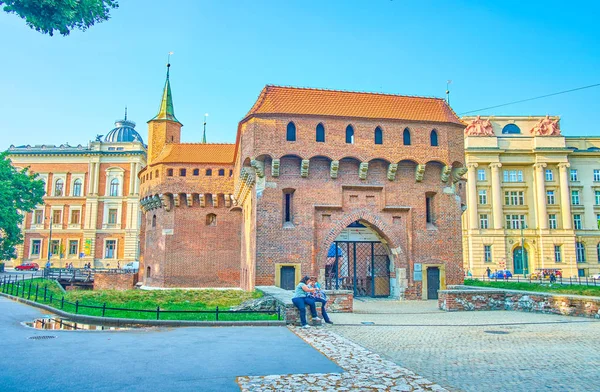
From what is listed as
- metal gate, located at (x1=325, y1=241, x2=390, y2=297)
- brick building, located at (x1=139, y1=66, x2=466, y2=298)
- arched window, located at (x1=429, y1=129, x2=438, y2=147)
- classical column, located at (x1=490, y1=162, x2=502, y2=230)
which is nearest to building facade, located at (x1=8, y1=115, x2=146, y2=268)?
brick building, located at (x1=139, y1=66, x2=466, y2=298)

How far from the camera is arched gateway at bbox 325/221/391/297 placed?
2545 centimetres

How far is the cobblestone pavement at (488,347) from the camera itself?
733 centimetres

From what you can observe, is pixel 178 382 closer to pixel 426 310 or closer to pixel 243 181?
pixel 426 310

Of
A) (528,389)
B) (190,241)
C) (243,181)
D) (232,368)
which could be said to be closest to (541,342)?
(528,389)

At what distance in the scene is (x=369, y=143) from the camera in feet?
79.8

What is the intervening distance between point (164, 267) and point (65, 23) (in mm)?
26597

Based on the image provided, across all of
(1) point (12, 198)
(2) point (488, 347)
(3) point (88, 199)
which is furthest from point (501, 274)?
(3) point (88, 199)

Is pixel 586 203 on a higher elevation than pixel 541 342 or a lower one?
higher

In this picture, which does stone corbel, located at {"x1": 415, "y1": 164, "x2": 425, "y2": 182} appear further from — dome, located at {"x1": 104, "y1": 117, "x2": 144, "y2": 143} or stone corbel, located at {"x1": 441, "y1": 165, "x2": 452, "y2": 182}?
dome, located at {"x1": 104, "y1": 117, "x2": 144, "y2": 143}

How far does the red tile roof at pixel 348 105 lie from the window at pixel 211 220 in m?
11.8

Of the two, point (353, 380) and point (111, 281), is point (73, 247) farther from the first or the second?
point (353, 380)

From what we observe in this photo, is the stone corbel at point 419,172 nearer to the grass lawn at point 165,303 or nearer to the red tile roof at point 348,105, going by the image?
the red tile roof at point 348,105

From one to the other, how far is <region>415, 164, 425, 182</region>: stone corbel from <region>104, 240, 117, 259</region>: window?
44468 millimetres

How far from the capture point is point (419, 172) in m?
24.7
